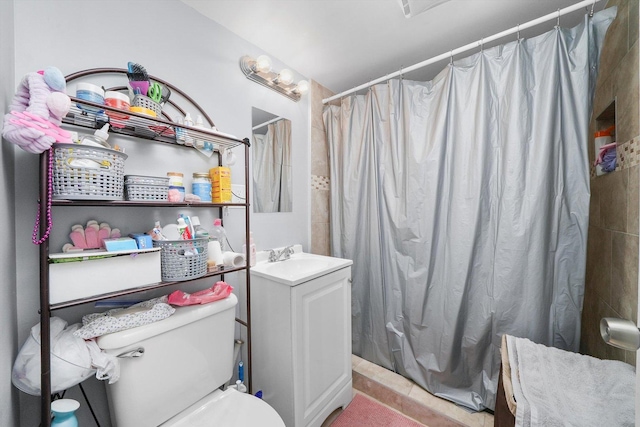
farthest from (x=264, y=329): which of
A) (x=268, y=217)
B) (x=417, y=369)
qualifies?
(x=417, y=369)

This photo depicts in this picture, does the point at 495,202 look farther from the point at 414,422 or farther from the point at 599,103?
the point at 414,422

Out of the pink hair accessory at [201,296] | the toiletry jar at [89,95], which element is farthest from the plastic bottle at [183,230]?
the toiletry jar at [89,95]

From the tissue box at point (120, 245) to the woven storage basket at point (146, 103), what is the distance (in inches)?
21.1

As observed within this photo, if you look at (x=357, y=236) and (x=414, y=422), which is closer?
(x=414, y=422)

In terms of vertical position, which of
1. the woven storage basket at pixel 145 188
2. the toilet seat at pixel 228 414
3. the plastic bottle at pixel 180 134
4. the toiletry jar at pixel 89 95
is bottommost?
the toilet seat at pixel 228 414

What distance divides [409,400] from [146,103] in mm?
2179

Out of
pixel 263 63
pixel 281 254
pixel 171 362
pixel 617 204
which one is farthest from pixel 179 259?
pixel 617 204

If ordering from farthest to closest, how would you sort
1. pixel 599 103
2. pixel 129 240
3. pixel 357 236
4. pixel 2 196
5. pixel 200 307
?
pixel 357 236 → pixel 599 103 → pixel 200 307 → pixel 129 240 → pixel 2 196

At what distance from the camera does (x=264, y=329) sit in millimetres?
1340

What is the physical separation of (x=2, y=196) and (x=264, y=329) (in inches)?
44.0

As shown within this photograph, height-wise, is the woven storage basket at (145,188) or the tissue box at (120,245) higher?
the woven storage basket at (145,188)

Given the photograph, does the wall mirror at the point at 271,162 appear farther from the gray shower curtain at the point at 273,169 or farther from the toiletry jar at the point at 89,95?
the toiletry jar at the point at 89,95

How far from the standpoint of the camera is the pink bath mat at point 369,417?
1.45 m

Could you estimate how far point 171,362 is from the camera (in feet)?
3.15
